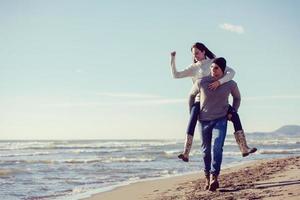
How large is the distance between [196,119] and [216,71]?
67cm

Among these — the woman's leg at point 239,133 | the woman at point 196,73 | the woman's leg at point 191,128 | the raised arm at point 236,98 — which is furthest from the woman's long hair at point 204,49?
the woman's leg at point 239,133

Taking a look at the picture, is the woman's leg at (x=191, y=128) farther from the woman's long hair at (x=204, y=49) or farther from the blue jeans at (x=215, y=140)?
the woman's long hair at (x=204, y=49)

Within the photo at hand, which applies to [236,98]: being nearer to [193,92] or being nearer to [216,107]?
[216,107]

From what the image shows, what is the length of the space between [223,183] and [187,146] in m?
1.17

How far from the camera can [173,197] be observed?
5.86 metres

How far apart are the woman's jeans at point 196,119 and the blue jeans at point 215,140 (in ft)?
0.36

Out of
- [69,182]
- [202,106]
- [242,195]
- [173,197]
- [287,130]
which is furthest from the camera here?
[287,130]

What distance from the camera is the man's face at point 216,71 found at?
212 inches

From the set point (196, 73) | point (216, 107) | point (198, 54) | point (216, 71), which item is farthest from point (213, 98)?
point (198, 54)

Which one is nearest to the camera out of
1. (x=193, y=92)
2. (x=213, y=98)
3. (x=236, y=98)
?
(x=213, y=98)

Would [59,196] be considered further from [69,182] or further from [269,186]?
[269,186]

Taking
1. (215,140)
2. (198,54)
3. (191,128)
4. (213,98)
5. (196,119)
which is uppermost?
(198,54)

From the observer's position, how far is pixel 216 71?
540 cm

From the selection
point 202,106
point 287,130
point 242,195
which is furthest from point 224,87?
point 287,130
